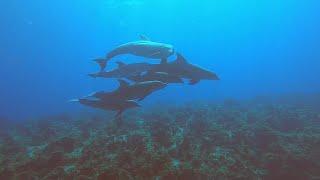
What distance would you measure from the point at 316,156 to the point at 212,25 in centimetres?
13101

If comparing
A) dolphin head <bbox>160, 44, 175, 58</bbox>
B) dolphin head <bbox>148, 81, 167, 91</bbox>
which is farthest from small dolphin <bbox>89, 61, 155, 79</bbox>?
dolphin head <bbox>148, 81, 167, 91</bbox>

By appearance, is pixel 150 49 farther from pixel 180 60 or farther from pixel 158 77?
pixel 158 77

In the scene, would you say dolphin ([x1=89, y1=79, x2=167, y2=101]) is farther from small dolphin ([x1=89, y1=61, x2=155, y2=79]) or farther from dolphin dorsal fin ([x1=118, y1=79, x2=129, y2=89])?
small dolphin ([x1=89, y1=61, x2=155, y2=79])

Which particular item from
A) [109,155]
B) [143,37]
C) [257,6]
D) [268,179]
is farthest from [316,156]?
[257,6]

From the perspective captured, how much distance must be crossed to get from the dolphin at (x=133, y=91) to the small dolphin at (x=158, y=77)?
652 mm

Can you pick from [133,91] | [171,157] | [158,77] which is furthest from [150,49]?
[171,157]

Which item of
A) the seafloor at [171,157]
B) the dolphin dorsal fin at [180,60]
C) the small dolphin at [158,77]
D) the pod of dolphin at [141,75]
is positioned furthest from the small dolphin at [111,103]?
the dolphin dorsal fin at [180,60]

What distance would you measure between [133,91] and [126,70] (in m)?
1.83

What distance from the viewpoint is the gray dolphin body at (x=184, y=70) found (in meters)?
10.8

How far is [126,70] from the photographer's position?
11.0 meters

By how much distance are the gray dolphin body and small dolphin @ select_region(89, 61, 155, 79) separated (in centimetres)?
44

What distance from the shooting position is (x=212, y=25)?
136375 millimetres

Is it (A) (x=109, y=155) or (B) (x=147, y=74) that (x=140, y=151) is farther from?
(B) (x=147, y=74)

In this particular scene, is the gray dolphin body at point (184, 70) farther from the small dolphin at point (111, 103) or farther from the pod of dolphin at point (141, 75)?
the small dolphin at point (111, 103)
